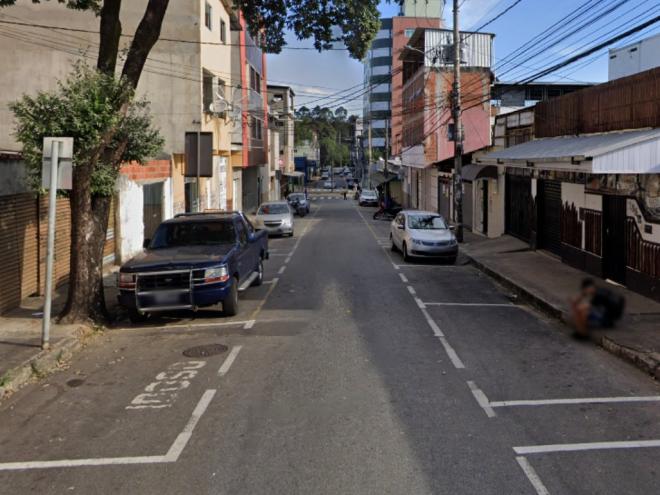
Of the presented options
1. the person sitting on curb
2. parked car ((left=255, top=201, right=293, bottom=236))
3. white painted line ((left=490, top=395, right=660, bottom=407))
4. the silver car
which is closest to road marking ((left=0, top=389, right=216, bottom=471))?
white painted line ((left=490, top=395, right=660, bottom=407))

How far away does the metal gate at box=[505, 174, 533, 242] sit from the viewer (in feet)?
72.5

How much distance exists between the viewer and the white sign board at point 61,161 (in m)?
9.32

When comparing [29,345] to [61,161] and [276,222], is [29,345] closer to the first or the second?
[61,161]

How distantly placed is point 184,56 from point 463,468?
2364 cm

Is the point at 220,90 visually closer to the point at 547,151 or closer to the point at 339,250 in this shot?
the point at 339,250

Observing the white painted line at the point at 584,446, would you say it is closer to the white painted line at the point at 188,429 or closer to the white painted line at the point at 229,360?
the white painted line at the point at 188,429

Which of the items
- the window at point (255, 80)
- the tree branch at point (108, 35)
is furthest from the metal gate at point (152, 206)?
the window at point (255, 80)

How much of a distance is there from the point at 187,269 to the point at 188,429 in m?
4.89

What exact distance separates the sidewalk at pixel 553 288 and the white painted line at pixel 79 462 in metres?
3.68

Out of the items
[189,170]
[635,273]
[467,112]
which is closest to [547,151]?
[635,273]

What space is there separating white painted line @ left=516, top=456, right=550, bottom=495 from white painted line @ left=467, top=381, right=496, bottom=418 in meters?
1.15

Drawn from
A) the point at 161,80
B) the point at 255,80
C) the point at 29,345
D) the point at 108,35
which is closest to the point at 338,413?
the point at 29,345

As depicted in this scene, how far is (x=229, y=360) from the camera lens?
8.96 m

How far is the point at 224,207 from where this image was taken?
34969 millimetres
